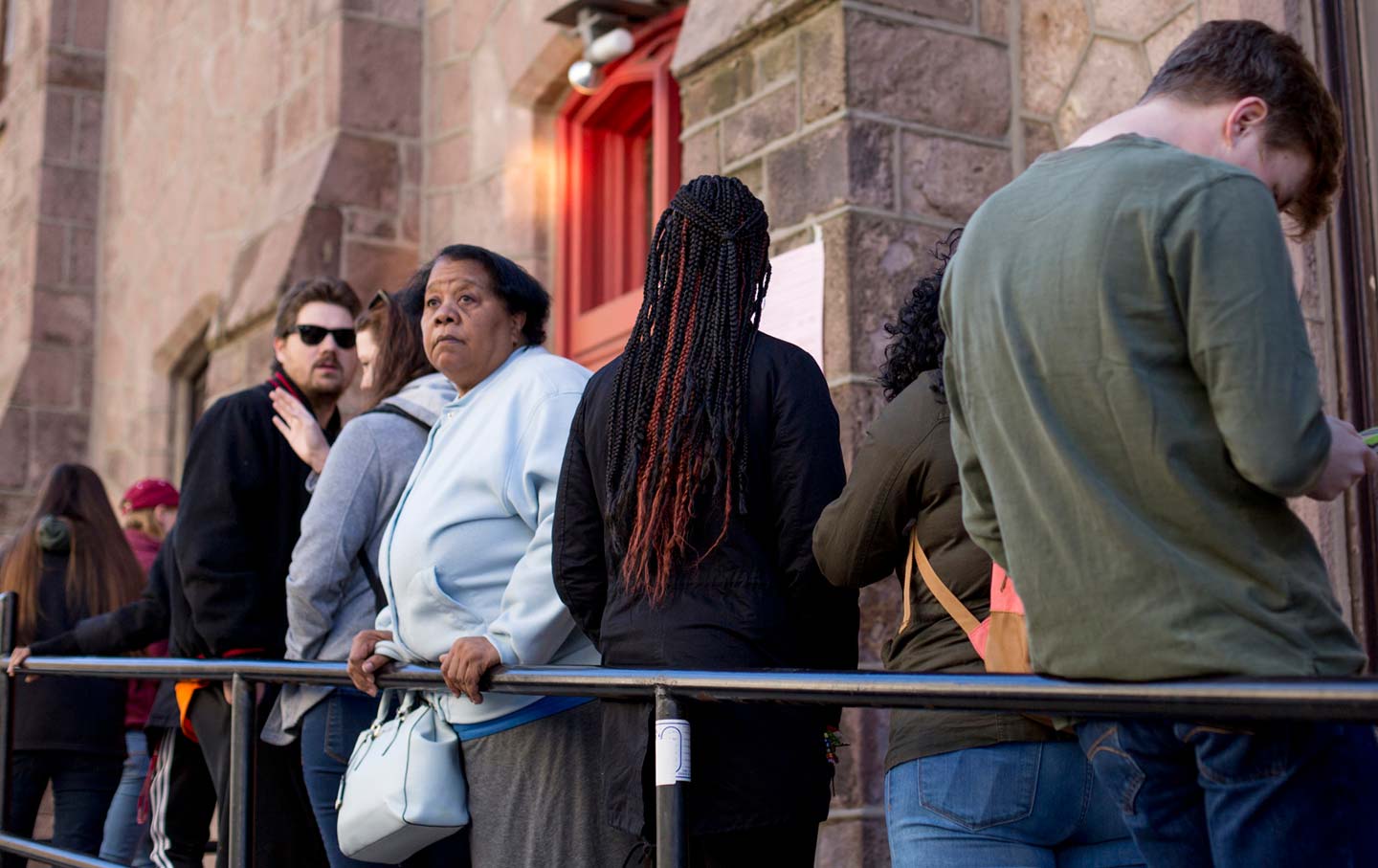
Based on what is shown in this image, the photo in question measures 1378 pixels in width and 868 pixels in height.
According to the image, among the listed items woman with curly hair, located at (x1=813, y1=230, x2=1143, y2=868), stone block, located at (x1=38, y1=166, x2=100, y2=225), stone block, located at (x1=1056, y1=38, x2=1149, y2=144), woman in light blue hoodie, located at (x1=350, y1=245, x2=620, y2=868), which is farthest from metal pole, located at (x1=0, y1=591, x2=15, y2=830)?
stone block, located at (x1=38, y1=166, x2=100, y2=225)

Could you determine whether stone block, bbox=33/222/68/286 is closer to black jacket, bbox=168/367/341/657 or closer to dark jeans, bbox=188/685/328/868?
black jacket, bbox=168/367/341/657

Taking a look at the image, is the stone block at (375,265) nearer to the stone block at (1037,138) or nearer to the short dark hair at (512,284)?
the stone block at (1037,138)

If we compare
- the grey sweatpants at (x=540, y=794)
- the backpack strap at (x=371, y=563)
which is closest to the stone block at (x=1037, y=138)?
the backpack strap at (x=371, y=563)

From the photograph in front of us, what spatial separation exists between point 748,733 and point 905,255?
2.61 meters

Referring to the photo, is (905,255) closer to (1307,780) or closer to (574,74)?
(574,74)

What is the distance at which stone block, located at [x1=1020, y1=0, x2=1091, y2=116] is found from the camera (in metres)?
5.36

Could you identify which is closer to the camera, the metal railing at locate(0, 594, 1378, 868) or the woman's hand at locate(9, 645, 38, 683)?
the metal railing at locate(0, 594, 1378, 868)

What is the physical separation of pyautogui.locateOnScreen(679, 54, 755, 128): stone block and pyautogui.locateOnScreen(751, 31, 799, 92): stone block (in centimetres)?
4

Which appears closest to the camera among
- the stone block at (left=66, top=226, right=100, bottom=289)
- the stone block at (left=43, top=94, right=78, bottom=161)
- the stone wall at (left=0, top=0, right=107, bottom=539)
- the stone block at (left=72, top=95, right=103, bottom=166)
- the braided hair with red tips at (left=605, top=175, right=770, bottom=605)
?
the braided hair with red tips at (left=605, top=175, right=770, bottom=605)

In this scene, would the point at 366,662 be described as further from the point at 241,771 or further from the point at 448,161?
the point at 448,161

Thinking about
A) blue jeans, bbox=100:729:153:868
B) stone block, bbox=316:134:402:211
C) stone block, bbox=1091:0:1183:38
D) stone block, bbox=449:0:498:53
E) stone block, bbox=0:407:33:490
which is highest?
stone block, bbox=449:0:498:53

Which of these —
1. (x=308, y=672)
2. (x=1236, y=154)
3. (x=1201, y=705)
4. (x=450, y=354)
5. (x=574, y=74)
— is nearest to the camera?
(x=1201, y=705)

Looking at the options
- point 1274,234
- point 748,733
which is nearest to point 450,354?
point 748,733

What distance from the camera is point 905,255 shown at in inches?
195
